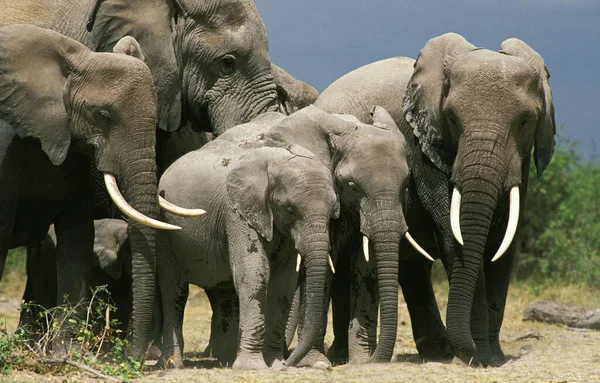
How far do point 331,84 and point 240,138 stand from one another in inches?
90.5

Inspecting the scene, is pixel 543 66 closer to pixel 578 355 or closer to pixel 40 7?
pixel 578 355

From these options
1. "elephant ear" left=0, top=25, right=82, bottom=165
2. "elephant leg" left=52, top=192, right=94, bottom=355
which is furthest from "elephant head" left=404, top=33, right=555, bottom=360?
"elephant ear" left=0, top=25, right=82, bottom=165

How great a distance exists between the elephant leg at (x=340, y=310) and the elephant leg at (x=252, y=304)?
6.04ft

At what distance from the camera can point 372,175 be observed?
26.6 ft

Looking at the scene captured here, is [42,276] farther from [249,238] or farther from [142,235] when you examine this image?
[249,238]

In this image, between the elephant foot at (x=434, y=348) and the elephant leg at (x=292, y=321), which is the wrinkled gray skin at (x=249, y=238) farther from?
the elephant foot at (x=434, y=348)

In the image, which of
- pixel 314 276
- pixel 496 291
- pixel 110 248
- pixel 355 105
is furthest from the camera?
pixel 355 105

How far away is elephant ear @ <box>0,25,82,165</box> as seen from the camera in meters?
7.81

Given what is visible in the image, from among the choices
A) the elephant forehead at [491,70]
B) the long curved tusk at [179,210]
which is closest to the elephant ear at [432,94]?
the elephant forehead at [491,70]

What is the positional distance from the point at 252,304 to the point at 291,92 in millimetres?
3447

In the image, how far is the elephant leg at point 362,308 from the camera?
342 inches

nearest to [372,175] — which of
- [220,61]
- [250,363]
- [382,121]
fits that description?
[382,121]

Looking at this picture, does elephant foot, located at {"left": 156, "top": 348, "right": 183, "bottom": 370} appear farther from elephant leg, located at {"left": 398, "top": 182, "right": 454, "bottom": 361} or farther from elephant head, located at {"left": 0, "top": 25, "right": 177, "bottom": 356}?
elephant leg, located at {"left": 398, "top": 182, "right": 454, "bottom": 361}

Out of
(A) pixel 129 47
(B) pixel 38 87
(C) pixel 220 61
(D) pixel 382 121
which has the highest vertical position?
(C) pixel 220 61
